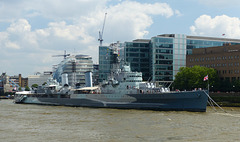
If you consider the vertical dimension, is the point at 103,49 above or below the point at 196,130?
above

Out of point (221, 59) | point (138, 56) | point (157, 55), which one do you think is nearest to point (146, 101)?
point (221, 59)

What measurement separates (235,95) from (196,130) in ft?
143

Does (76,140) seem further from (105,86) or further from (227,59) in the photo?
(227,59)

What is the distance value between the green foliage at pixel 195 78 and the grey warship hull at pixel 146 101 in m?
29.9

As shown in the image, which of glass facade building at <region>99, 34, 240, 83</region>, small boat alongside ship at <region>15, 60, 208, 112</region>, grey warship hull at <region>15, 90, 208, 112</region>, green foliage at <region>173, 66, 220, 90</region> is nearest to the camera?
grey warship hull at <region>15, 90, 208, 112</region>

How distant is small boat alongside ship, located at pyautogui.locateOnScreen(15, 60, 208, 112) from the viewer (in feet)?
168

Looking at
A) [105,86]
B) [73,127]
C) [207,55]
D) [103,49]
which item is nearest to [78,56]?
[103,49]

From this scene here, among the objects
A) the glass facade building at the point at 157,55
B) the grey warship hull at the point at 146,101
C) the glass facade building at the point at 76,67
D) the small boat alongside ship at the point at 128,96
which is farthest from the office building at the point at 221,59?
the glass facade building at the point at 76,67

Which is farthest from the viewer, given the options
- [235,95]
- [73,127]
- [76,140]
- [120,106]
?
[235,95]

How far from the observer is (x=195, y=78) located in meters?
84.2

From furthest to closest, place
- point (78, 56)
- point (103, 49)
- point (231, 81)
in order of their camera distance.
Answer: point (78, 56) → point (103, 49) → point (231, 81)

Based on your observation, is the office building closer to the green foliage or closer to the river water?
the green foliage

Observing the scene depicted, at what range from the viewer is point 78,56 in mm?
180125

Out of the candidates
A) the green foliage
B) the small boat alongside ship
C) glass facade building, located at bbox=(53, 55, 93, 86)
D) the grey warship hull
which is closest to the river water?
the grey warship hull
